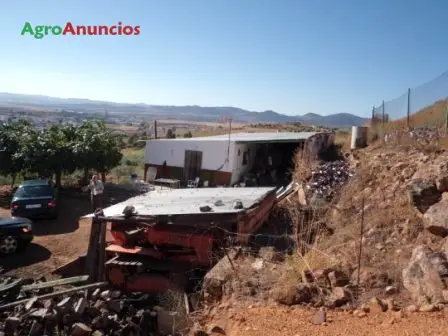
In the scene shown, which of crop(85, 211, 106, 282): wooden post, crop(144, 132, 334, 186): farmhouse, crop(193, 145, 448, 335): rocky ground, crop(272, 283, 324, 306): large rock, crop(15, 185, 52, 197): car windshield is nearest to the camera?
crop(193, 145, 448, 335): rocky ground

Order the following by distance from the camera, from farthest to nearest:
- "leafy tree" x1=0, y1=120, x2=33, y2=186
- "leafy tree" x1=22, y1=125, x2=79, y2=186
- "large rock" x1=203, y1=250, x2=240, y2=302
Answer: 1. "leafy tree" x1=0, y1=120, x2=33, y2=186
2. "leafy tree" x1=22, y1=125, x2=79, y2=186
3. "large rock" x1=203, y1=250, x2=240, y2=302

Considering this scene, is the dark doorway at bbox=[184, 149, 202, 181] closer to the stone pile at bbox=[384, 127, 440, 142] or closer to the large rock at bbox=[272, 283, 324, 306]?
the stone pile at bbox=[384, 127, 440, 142]

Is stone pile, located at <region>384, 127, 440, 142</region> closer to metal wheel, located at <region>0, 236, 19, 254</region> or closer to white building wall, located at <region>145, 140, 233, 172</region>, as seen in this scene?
white building wall, located at <region>145, 140, 233, 172</region>

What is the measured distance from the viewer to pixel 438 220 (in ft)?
27.0

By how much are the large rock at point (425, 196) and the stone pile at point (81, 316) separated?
263 inches

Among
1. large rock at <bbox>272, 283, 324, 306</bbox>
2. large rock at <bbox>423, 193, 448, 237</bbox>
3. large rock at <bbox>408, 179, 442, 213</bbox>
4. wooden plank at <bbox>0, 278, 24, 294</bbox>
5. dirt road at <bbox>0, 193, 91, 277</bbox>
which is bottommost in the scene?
dirt road at <bbox>0, 193, 91, 277</bbox>

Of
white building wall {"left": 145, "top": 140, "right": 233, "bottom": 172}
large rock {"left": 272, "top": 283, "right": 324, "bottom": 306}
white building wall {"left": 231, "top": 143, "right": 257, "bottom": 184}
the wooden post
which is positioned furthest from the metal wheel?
white building wall {"left": 231, "top": 143, "right": 257, "bottom": 184}

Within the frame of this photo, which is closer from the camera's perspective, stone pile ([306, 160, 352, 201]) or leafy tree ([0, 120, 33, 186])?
stone pile ([306, 160, 352, 201])

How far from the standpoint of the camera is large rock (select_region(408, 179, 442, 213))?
976 cm

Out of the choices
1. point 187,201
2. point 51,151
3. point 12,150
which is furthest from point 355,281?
point 12,150

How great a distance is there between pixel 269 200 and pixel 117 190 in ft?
32.4

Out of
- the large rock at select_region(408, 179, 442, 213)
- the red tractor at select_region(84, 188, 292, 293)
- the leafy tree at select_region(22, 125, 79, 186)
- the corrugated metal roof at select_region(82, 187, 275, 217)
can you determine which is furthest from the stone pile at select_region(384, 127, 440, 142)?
the leafy tree at select_region(22, 125, 79, 186)

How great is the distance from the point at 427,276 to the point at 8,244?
11050 millimetres

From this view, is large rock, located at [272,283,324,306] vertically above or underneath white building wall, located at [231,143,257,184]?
underneath
